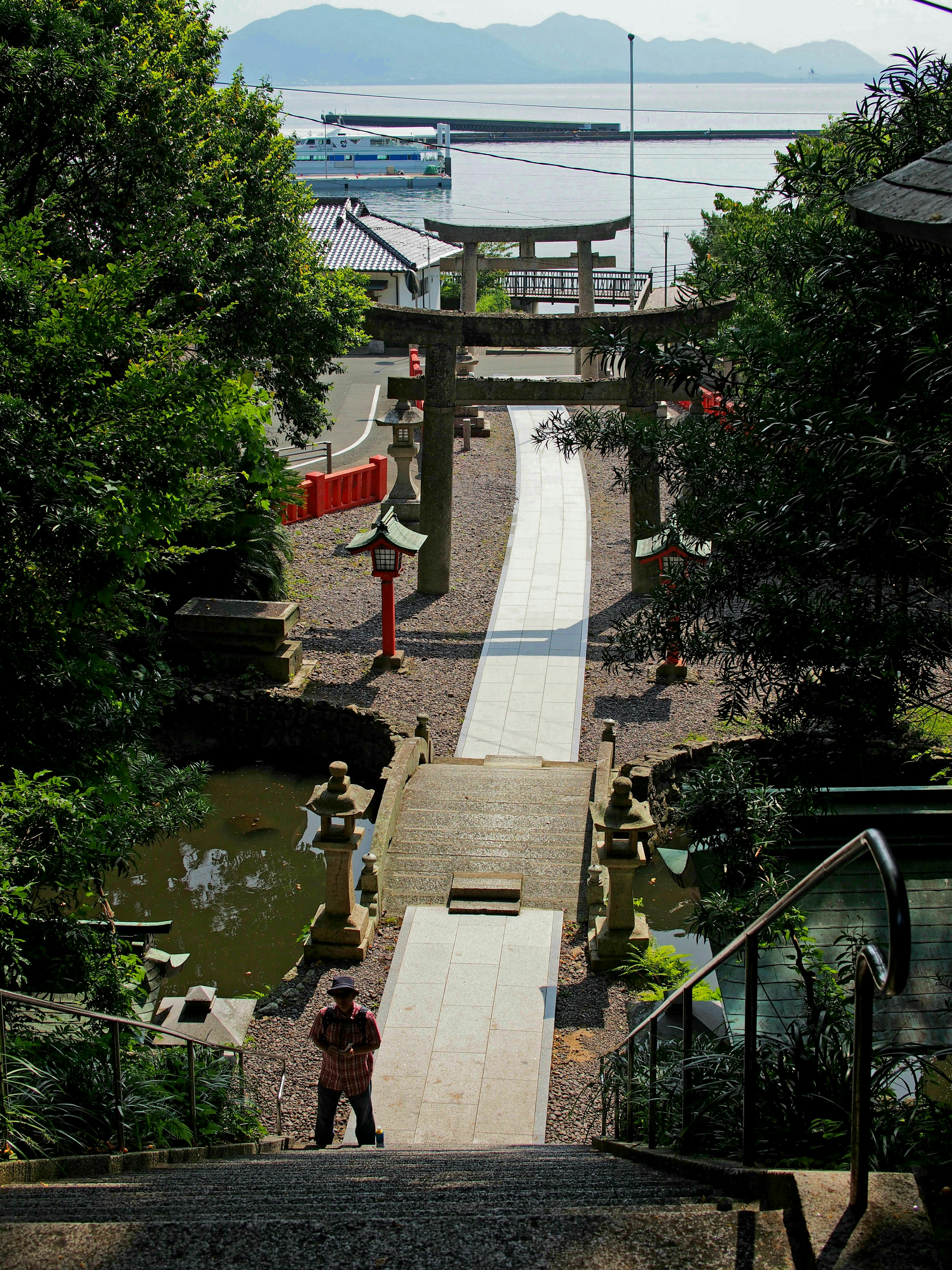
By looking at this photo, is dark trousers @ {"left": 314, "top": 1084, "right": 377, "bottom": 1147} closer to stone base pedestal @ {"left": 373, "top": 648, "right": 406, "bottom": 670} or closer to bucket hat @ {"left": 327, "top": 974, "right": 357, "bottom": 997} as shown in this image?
bucket hat @ {"left": 327, "top": 974, "right": 357, "bottom": 997}

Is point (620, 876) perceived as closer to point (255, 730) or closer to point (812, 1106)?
point (812, 1106)

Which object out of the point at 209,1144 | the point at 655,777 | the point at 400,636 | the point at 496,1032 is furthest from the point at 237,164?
the point at 209,1144

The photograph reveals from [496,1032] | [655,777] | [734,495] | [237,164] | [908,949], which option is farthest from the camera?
[237,164]

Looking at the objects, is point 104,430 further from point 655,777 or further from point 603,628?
point 603,628

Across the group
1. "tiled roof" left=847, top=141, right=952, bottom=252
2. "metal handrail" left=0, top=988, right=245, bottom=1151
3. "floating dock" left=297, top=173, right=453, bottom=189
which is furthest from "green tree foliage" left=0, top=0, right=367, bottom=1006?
"floating dock" left=297, top=173, right=453, bottom=189

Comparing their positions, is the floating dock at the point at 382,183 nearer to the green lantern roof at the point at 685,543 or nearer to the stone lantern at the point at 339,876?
the stone lantern at the point at 339,876

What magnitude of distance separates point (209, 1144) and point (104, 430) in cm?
399

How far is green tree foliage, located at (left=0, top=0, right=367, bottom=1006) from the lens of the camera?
6.19 meters

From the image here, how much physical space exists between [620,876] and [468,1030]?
74.4 inches

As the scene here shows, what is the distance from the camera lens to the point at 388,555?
50.3 ft

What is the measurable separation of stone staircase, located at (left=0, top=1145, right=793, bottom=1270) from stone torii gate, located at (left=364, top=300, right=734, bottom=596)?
13.4m

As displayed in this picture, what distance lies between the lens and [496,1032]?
8508 millimetres

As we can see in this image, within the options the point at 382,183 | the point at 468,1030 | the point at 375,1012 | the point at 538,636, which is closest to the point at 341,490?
the point at 538,636

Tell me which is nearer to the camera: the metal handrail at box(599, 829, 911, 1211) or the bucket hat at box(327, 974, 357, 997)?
the metal handrail at box(599, 829, 911, 1211)
